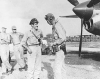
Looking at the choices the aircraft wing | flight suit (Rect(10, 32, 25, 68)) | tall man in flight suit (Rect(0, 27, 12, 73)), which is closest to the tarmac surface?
tall man in flight suit (Rect(0, 27, 12, 73))

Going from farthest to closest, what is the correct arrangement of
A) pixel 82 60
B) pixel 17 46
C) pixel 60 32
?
pixel 82 60 < pixel 17 46 < pixel 60 32

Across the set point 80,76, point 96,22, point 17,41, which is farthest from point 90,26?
point 17,41

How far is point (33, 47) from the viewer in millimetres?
4266

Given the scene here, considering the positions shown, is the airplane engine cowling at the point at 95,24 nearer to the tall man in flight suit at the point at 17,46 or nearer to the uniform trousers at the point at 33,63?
the tall man in flight suit at the point at 17,46

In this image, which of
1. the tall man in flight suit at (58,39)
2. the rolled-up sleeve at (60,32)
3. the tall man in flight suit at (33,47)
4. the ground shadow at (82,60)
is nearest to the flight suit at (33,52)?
the tall man in flight suit at (33,47)

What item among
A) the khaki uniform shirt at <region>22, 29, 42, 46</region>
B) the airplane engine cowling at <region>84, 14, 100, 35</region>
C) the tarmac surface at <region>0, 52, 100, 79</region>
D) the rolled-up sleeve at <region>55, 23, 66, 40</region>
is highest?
the airplane engine cowling at <region>84, 14, 100, 35</region>

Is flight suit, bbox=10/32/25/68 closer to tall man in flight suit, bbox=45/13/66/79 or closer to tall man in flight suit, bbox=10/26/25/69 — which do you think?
tall man in flight suit, bbox=10/26/25/69

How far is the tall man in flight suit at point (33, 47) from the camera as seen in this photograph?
Result: 4.19 metres

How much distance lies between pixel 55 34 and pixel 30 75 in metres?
1.58

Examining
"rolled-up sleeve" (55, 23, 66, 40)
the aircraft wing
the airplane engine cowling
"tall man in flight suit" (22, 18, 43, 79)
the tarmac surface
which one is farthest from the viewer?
the airplane engine cowling

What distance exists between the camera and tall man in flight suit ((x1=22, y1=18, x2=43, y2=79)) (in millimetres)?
4188

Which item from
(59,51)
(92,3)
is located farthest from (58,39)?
(92,3)

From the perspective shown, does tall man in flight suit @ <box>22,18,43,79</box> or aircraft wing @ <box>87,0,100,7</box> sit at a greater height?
aircraft wing @ <box>87,0,100,7</box>

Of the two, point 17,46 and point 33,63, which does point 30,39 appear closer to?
point 33,63
